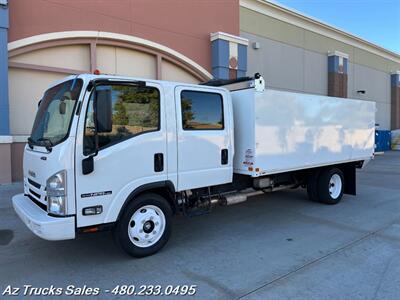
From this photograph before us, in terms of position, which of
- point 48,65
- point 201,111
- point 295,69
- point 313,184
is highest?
point 295,69

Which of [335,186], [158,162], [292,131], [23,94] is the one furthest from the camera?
[23,94]

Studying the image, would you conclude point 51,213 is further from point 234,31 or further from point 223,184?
point 234,31

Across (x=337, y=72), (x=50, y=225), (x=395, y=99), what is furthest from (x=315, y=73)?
(x=50, y=225)

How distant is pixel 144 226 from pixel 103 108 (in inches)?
68.7

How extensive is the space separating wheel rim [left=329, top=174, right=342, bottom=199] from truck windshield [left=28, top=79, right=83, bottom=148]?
20.0 feet

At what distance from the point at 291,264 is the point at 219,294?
127 centimetres

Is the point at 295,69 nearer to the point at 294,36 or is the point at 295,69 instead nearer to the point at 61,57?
the point at 294,36

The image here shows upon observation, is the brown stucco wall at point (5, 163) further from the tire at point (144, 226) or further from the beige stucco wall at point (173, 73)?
the tire at point (144, 226)

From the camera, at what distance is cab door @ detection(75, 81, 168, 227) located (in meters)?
4.21

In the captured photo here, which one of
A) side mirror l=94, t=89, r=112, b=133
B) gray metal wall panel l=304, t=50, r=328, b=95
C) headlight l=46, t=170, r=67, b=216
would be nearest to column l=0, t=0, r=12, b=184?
headlight l=46, t=170, r=67, b=216

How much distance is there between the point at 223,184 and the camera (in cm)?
609

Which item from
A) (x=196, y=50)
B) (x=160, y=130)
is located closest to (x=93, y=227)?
(x=160, y=130)

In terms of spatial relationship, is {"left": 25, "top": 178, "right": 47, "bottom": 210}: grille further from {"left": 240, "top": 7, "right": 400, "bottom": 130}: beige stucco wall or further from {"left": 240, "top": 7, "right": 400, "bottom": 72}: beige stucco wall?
{"left": 240, "top": 7, "right": 400, "bottom": 72}: beige stucco wall

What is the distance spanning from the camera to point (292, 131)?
6.66 meters
